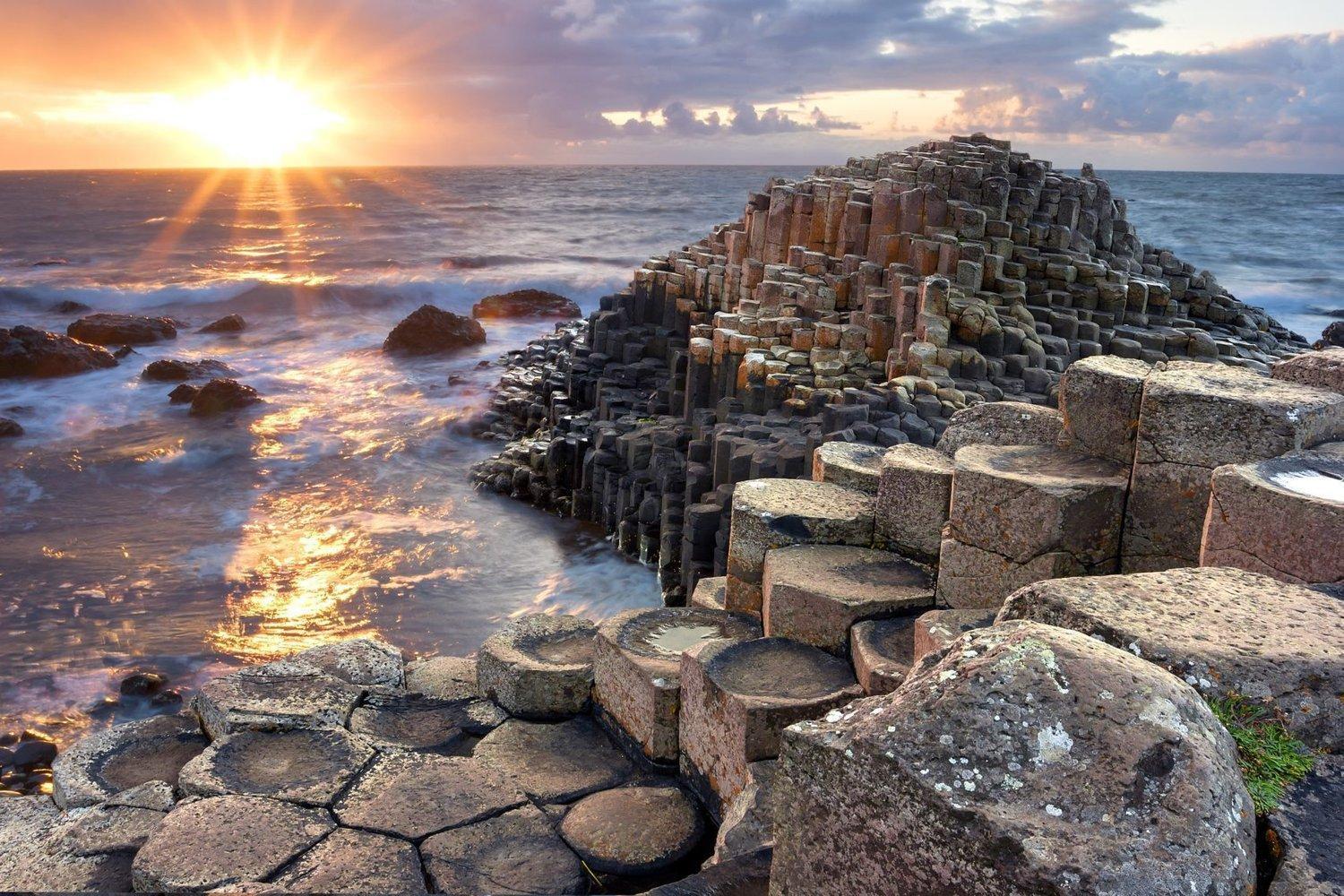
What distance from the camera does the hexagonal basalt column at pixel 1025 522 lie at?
420 cm

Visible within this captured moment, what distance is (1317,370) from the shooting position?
437 centimetres

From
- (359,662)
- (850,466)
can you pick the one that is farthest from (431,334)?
(850,466)

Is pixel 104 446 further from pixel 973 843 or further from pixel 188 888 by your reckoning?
pixel 973 843

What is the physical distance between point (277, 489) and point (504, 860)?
36.3 ft

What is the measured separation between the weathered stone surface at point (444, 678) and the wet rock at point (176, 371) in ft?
54.4

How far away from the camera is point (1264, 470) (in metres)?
3.49

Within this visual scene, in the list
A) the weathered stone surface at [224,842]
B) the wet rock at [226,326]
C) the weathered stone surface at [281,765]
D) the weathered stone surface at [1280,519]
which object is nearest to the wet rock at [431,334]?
the wet rock at [226,326]

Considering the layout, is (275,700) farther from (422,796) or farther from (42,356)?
(42,356)

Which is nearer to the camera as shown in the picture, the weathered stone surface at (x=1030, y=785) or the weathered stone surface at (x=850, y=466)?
the weathered stone surface at (x=1030, y=785)

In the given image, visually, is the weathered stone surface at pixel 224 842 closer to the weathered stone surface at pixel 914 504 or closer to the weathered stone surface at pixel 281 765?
the weathered stone surface at pixel 281 765

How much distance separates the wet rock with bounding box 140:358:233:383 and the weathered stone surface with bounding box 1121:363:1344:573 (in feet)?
66.6

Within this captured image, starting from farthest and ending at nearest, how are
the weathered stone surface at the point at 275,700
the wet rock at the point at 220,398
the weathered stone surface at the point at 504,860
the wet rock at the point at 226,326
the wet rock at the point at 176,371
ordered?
the wet rock at the point at 226,326 → the wet rock at the point at 176,371 → the wet rock at the point at 220,398 → the weathered stone surface at the point at 275,700 → the weathered stone surface at the point at 504,860

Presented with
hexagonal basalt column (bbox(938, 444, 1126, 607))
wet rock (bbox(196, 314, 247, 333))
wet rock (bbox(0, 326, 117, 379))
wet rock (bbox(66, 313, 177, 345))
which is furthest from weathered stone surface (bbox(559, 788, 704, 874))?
wet rock (bbox(196, 314, 247, 333))

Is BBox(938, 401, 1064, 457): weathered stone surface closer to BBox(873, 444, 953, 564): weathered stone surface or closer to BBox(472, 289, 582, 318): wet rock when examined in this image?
BBox(873, 444, 953, 564): weathered stone surface
